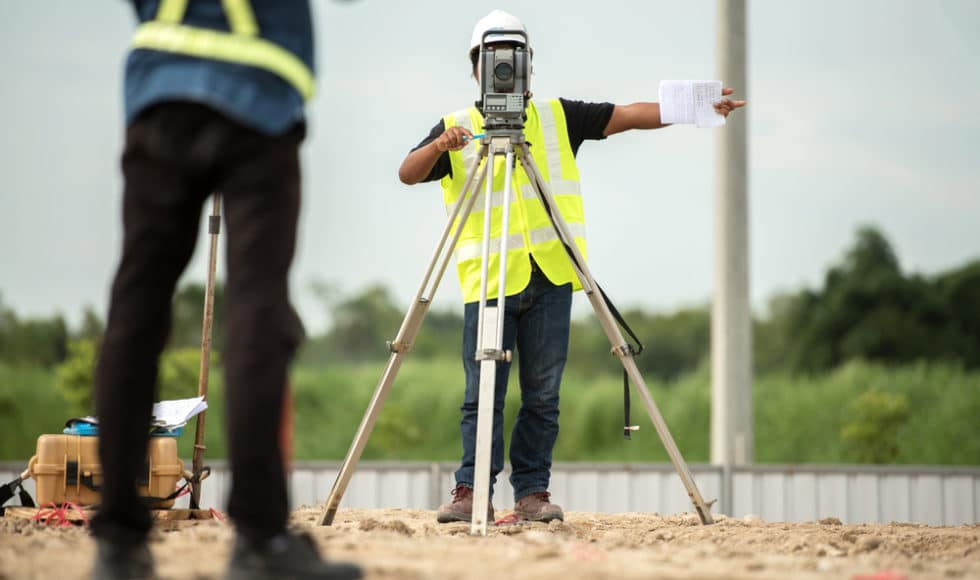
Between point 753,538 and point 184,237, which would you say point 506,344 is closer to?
point 753,538

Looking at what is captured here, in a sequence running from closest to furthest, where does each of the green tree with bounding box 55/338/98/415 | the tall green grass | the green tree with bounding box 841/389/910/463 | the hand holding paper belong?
the hand holding paper < the green tree with bounding box 841/389/910/463 < the green tree with bounding box 55/338/98/415 < the tall green grass

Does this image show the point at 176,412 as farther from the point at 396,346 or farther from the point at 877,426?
the point at 877,426

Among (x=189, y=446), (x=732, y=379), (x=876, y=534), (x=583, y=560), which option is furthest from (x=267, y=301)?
(x=189, y=446)

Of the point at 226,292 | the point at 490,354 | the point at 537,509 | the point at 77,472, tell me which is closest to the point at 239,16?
the point at 226,292

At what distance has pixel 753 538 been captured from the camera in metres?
4.26

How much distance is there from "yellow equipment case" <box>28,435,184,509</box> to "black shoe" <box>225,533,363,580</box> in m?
2.61

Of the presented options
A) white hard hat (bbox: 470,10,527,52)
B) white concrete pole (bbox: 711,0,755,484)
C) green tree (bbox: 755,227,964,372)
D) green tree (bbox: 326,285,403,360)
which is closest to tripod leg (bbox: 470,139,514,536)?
white hard hat (bbox: 470,10,527,52)

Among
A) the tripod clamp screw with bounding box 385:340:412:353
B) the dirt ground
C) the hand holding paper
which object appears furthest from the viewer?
the hand holding paper

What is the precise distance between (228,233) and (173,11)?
538 mm

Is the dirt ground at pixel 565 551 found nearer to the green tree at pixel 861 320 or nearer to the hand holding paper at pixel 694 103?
the hand holding paper at pixel 694 103

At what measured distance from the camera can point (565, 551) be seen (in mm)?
3479

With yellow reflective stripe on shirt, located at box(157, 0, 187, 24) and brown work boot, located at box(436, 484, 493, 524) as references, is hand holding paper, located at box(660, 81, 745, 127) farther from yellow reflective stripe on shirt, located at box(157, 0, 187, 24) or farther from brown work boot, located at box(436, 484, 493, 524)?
yellow reflective stripe on shirt, located at box(157, 0, 187, 24)

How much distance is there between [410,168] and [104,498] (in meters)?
2.53

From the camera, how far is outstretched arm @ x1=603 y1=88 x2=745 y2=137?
508 centimetres
